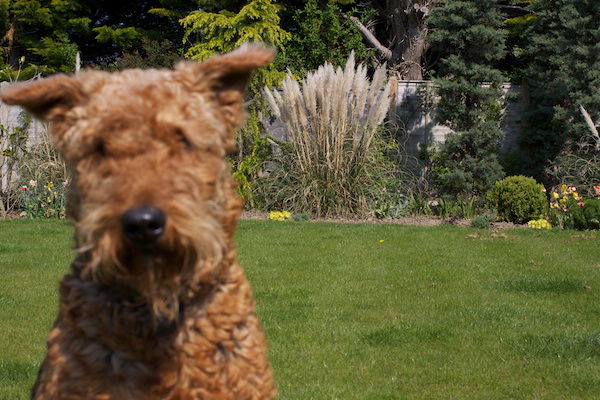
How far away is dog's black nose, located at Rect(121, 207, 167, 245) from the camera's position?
1.42m

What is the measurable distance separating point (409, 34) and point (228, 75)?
12506 millimetres

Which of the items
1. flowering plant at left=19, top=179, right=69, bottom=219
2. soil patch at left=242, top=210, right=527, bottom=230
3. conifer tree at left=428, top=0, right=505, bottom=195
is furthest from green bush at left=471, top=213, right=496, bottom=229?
flowering plant at left=19, top=179, right=69, bottom=219

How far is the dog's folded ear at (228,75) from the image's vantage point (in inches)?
69.3

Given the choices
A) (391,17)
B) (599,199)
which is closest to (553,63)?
(599,199)

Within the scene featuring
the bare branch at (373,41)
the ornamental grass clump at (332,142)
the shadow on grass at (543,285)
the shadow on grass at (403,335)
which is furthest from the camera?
the bare branch at (373,41)

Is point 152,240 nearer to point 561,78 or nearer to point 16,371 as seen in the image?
point 16,371

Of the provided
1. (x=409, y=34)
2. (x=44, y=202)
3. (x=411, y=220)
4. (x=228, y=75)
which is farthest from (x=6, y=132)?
(x=228, y=75)

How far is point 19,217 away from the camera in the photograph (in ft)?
33.5

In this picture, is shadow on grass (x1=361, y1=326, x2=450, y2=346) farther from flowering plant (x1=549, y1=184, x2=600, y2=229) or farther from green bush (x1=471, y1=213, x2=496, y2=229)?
flowering plant (x1=549, y1=184, x2=600, y2=229)

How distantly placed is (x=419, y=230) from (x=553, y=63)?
453cm

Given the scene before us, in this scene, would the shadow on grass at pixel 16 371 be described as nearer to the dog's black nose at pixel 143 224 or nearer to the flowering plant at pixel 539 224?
the dog's black nose at pixel 143 224

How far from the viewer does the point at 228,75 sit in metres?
1.79

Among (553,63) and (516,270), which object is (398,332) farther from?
(553,63)

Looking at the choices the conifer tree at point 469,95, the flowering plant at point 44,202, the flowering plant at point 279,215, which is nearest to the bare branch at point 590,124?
the conifer tree at point 469,95
